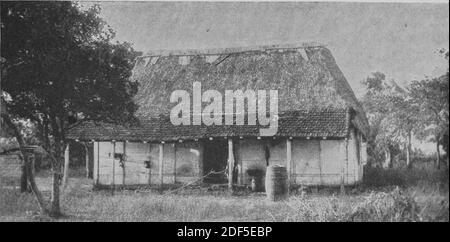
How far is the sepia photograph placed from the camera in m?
9.58

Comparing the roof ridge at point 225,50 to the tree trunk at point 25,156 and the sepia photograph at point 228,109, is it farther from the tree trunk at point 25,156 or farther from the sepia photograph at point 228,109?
the tree trunk at point 25,156

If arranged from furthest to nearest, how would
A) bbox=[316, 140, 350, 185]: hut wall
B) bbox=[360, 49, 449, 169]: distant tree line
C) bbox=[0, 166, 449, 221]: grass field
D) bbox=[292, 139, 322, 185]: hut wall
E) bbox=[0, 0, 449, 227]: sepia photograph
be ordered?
bbox=[292, 139, 322, 185]: hut wall
bbox=[316, 140, 350, 185]: hut wall
bbox=[0, 0, 449, 227]: sepia photograph
bbox=[360, 49, 449, 169]: distant tree line
bbox=[0, 166, 449, 221]: grass field

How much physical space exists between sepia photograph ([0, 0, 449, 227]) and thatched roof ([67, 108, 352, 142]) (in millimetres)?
45

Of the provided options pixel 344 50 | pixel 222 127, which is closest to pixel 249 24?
pixel 344 50

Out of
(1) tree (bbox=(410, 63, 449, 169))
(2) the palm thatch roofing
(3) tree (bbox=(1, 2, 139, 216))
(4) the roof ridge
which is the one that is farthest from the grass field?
(4) the roof ridge

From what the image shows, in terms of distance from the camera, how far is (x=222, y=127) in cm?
1600

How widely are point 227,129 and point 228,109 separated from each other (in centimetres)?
156

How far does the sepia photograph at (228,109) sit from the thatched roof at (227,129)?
45 mm

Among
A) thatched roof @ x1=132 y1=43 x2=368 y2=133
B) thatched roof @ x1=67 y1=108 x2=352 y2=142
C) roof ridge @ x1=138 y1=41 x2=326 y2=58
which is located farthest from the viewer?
roof ridge @ x1=138 y1=41 x2=326 y2=58

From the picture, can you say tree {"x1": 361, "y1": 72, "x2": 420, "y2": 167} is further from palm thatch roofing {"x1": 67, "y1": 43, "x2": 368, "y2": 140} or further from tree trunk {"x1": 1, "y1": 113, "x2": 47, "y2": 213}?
tree trunk {"x1": 1, "y1": 113, "x2": 47, "y2": 213}

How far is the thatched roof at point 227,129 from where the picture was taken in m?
15.4

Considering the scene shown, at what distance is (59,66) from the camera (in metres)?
10.0

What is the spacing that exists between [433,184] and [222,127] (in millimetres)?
7942
